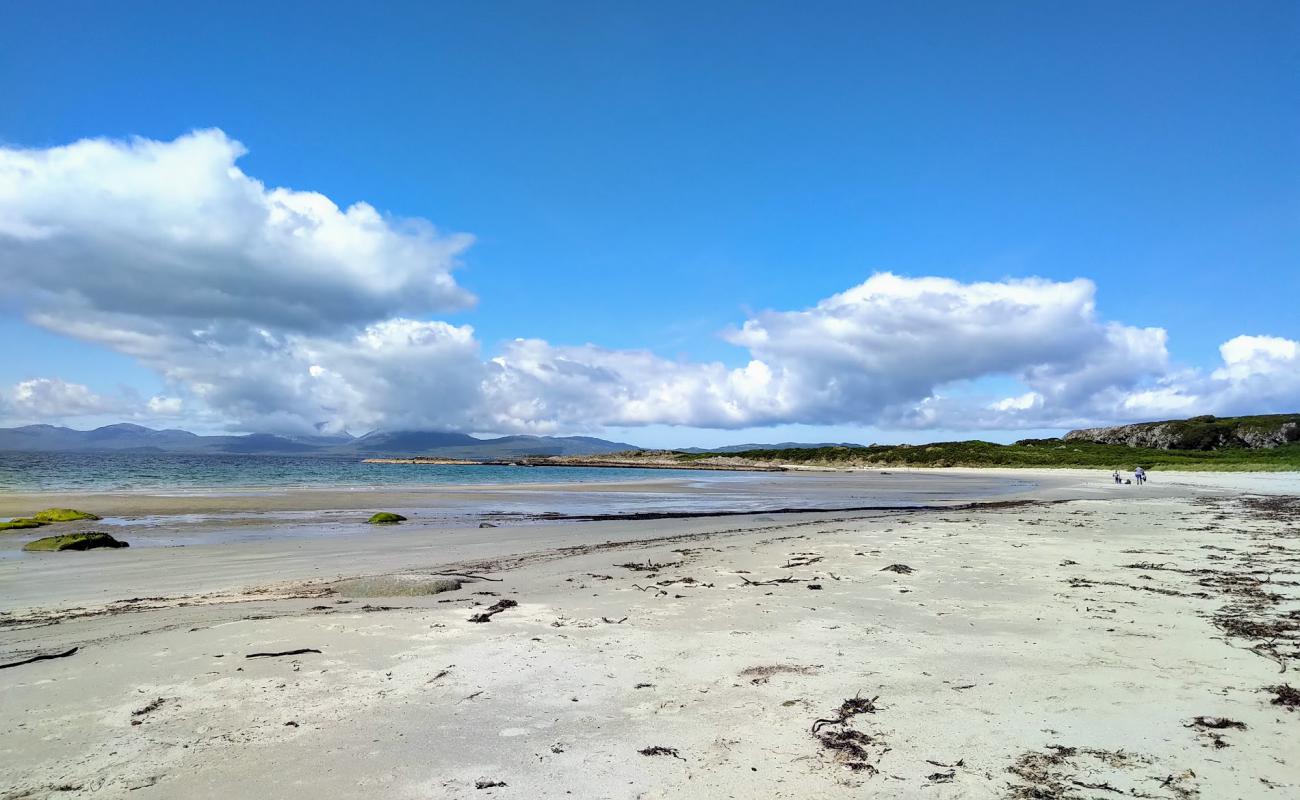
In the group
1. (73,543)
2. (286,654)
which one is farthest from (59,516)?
(286,654)

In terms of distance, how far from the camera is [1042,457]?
80.0m

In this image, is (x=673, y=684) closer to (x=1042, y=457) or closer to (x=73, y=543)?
(x=73, y=543)

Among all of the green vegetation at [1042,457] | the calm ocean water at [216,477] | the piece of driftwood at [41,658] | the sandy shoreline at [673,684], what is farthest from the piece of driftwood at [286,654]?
the green vegetation at [1042,457]

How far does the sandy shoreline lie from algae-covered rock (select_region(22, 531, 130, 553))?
152 inches

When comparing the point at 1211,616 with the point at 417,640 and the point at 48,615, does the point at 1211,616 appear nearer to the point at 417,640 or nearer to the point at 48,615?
the point at 417,640

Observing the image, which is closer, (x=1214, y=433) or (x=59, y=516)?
(x=59, y=516)

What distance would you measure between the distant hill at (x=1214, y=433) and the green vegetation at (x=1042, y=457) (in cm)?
615

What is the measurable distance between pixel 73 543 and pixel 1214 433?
10929 cm

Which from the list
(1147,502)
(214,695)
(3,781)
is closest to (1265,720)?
(214,695)

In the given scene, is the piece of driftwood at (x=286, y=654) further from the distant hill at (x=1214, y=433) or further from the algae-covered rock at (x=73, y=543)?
the distant hill at (x=1214, y=433)

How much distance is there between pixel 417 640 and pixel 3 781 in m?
3.35

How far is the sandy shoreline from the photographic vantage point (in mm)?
4113

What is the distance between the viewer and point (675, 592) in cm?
971

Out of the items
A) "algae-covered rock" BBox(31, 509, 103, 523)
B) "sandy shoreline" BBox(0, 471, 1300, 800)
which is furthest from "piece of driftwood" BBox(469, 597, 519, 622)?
"algae-covered rock" BBox(31, 509, 103, 523)
